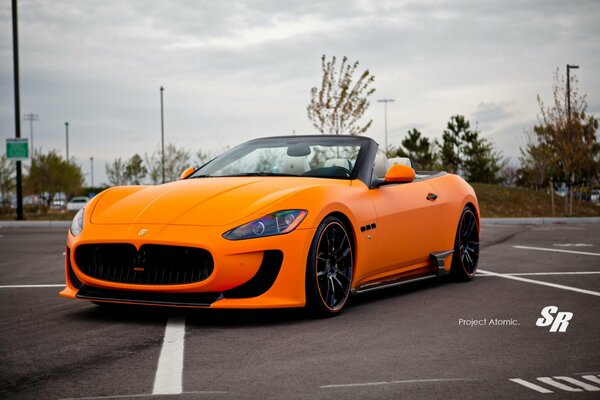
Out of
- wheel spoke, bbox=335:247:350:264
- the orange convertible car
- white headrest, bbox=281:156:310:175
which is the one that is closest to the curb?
the orange convertible car

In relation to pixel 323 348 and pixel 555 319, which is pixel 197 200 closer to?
pixel 323 348

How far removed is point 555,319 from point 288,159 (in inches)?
101

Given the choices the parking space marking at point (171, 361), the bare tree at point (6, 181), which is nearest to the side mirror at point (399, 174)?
the parking space marking at point (171, 361)

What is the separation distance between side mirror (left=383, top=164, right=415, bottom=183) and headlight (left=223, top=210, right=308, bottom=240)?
1203 mm

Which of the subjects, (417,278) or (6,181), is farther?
(6,181)

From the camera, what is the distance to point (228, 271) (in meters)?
5.43

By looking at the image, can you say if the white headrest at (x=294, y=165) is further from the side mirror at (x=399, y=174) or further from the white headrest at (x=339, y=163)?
the side mirror at (x=399, y=174)

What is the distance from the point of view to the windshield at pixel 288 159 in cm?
682

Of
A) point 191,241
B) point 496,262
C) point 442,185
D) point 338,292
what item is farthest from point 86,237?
point 496,262

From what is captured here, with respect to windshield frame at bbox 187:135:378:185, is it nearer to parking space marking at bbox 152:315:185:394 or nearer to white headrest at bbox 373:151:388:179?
white headrest at bbox 373:151:388:179

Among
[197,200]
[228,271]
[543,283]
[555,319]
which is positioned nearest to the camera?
[228,271]

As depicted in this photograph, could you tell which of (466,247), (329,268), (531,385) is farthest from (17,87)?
(531,385)

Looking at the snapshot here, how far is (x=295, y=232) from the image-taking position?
18.5 ft

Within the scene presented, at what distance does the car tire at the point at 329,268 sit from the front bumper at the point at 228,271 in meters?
0.08
